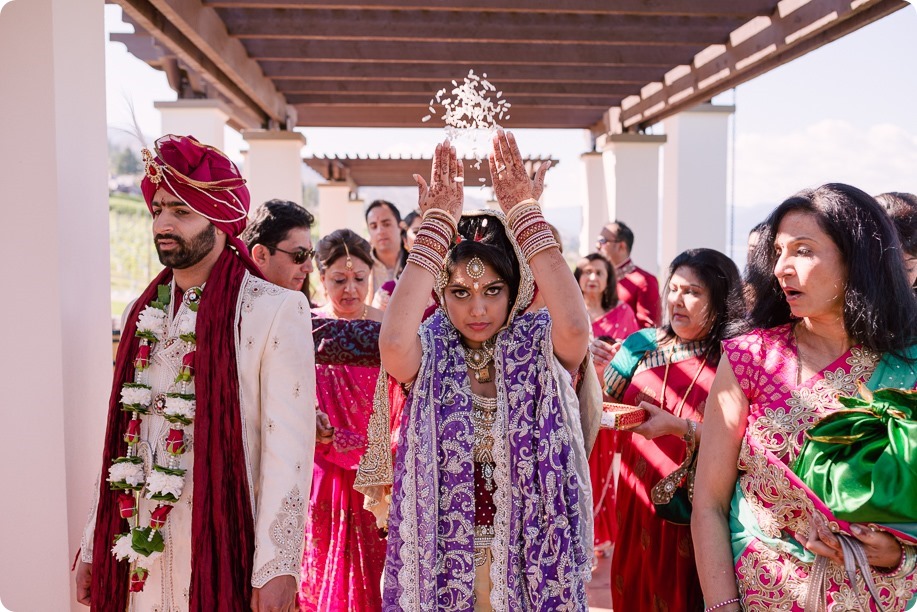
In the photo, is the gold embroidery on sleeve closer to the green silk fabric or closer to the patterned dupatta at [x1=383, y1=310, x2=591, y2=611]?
the patterned dupatta at [x1=383, y1=310, x2=591, y2=611]

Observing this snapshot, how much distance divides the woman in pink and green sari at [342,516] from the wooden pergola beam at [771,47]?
3.78 metres

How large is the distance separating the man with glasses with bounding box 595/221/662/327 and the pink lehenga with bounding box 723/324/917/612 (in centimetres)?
429

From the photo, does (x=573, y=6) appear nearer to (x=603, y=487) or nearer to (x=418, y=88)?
(x=418, y=88)

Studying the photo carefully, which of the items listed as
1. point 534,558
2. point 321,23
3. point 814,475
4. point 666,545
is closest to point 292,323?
point 534,558

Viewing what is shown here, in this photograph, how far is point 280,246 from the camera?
3178 millimetres

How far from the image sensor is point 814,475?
6.34ft

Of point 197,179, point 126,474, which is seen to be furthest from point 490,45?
point 126,474

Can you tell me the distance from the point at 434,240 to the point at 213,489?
975 millimetres

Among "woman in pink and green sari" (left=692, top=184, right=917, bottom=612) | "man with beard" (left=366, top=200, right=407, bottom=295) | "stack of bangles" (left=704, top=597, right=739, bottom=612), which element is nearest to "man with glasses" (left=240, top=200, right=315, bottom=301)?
"woman in pink and green sari" (left=692, top=184, right=917, bottom=612)

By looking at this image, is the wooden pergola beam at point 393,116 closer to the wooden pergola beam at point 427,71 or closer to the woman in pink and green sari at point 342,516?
the wooden pergola beam at point 427,71

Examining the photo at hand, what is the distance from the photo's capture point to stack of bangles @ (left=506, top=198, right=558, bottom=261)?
7.51ft

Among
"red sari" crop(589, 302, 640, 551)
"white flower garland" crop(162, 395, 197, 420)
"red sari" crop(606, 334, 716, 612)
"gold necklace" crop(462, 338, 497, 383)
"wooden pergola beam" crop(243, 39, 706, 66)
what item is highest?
"wooden pergola beam" crop(243, 39, 706, 66)

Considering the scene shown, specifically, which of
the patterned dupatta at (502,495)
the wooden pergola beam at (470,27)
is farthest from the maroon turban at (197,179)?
the wooden pergola beam at (470,27)

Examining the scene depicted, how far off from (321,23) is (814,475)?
542 centimetres
